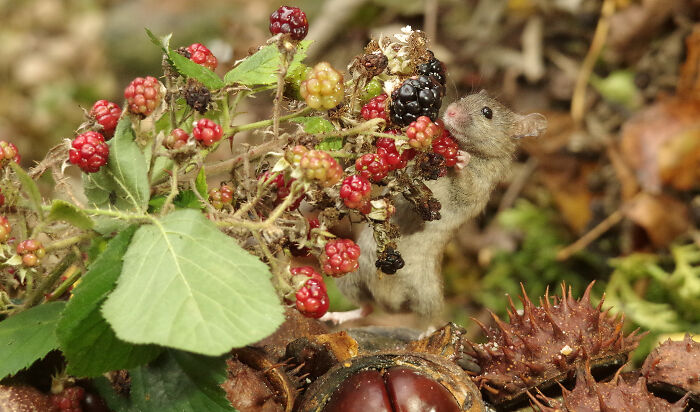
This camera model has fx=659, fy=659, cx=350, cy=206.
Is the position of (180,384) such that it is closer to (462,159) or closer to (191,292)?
(191,292)

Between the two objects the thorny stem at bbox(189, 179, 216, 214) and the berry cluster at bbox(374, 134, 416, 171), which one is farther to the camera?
the berry cluster at bbox(374, 134, 416, 171)

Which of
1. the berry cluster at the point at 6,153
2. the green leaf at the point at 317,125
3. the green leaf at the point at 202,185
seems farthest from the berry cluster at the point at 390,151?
the berry cluster at the point at 6,153

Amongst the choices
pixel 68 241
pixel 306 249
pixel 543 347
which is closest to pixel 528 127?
pixel 543 347

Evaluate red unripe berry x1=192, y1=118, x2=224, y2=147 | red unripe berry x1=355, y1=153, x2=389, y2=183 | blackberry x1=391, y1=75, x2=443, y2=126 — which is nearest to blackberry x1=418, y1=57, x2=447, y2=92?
blackberry x1=391, y1=75, x2=443, y2=126

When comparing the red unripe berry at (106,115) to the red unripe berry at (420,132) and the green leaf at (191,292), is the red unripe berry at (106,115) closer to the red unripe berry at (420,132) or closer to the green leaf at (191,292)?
the green leaf at (191,292)

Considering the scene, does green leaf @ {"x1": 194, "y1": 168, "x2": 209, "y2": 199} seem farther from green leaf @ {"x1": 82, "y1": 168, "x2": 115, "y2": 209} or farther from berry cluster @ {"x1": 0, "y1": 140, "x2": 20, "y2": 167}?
berry cluster @ {"x1": 0, "y1": 140, "x2": 20, "y2": 167}

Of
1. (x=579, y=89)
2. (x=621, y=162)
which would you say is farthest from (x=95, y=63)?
(x=621, y=162)
